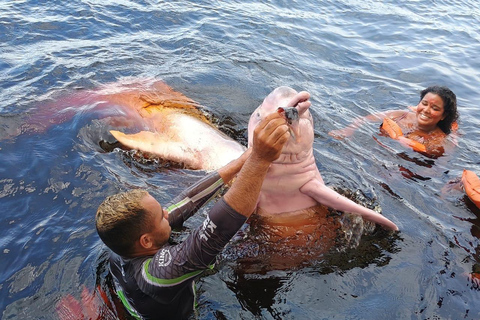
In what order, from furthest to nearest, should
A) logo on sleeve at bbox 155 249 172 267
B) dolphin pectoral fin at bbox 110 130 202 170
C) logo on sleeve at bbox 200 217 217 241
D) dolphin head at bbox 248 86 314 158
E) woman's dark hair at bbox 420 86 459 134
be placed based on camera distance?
woman's dark hair at bbox 420 86 459 134
dolphin pectoral fin at bbox 110 130 202 170
dolphin head at bbox 248 86 314 158
logo on sleeve at bbox 155 249 172 267
logo on sleeve at bbox 200 217 217 241

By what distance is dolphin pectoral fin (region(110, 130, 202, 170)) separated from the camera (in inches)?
233

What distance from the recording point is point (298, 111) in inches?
142

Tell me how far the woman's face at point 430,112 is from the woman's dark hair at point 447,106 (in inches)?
2.4

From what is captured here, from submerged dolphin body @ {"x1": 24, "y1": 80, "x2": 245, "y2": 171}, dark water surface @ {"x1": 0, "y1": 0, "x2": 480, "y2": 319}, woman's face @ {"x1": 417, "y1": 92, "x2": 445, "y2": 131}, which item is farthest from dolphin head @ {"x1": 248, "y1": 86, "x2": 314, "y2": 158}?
woman's face @ {"x1": 417, "y1": 92, "x2": 445, "y2": 131}

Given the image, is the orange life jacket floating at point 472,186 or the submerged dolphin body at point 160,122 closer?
the orange life jacket floating at point 472,186

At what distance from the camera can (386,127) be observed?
7238mm

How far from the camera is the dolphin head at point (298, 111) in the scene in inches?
142

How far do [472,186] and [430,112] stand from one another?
2297 millimetres

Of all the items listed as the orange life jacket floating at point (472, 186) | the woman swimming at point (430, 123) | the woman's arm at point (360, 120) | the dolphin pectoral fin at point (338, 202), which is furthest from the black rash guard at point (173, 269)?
the woman swimming at point (430, 123)

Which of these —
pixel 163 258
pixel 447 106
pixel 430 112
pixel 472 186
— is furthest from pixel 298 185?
pixel 447 106

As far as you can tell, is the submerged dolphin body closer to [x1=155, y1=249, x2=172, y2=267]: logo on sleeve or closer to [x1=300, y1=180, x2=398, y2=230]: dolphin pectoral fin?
[x1=300, y1=180, x2=398, y2=230]: dolphin pectoral fin

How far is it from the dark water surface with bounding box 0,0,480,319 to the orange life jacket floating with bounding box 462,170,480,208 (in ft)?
0.60

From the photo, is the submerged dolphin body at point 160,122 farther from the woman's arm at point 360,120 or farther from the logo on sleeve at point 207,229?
the logo on sleeve at point 207,229

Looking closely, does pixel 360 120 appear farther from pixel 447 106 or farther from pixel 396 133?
pixel 447 106
